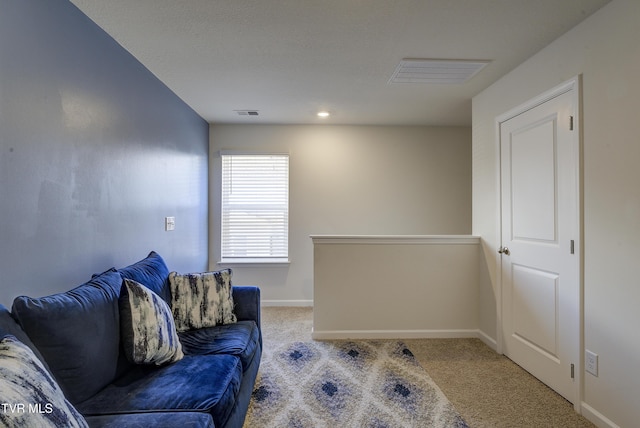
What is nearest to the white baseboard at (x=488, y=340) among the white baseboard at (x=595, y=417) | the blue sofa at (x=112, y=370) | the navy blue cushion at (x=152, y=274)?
the white baseboard at (x=595, y=417)

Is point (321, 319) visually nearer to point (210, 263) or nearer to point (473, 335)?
point (473, 335)

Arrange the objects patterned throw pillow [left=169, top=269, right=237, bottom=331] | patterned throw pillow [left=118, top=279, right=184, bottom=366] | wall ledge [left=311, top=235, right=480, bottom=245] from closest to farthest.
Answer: patterned throw pillow [left=118, top=279, right=184, bottom=366] → patterned throw pillow [left=169, top=269, right=237, bottom=331] → wall ledge [left=311, top=235, right=480, bottom=245]

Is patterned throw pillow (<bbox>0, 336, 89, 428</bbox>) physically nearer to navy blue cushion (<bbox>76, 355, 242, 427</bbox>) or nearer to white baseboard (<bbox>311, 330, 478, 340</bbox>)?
navy blue cushion (<bbox>76, 355, 242, 427</bbox>)

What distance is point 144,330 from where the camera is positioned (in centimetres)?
160

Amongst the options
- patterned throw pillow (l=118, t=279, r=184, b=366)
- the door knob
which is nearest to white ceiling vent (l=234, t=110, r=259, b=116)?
patterned throw pillow (l=118, t=279, r=184, b=366)

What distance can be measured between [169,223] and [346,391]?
2090mm

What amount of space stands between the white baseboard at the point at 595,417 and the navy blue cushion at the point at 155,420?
2111mm

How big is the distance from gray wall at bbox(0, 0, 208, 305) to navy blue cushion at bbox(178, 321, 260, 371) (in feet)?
2.34

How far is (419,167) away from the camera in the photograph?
421cm

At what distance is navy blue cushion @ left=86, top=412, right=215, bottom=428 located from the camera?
3.88ft

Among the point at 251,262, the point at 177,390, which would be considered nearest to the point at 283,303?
the point at 251,262

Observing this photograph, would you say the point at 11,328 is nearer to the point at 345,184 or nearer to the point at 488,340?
the point at 488,340

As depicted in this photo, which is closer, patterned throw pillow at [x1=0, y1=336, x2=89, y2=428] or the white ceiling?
patterned throw pillow at [x1=0, y1=336, x2=89, y2=428]

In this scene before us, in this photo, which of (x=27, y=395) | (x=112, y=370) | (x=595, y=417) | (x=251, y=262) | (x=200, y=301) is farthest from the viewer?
(x=251, y=262)
